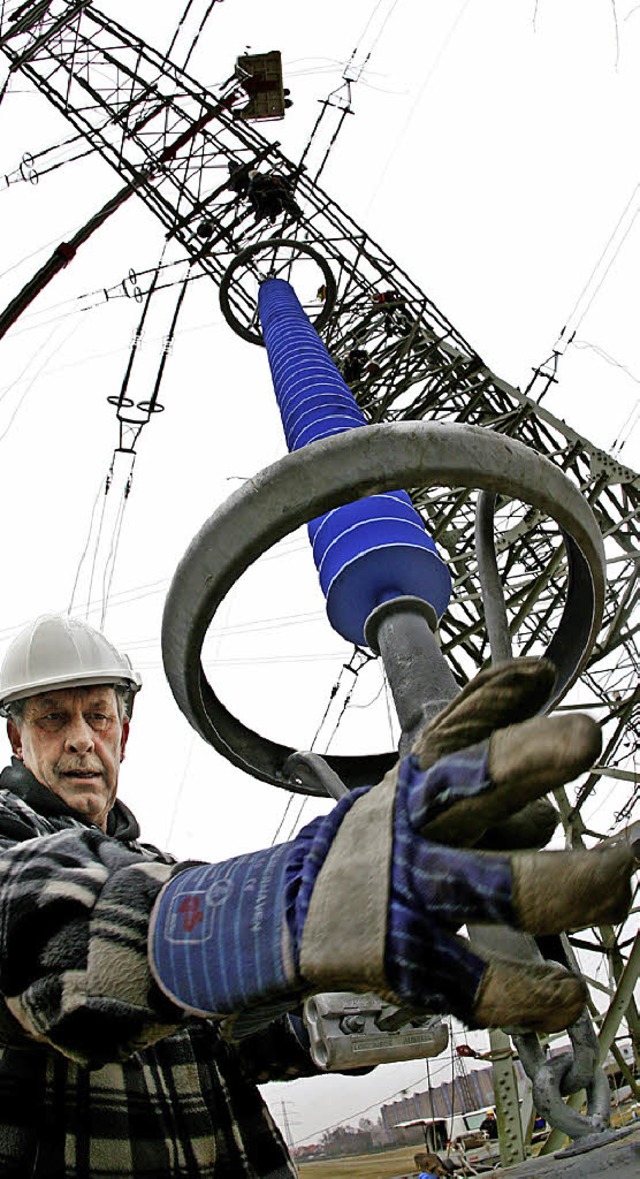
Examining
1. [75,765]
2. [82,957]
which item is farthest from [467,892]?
[75,765]

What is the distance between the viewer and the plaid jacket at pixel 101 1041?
101cm

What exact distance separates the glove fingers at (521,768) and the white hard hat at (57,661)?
6.22 ft

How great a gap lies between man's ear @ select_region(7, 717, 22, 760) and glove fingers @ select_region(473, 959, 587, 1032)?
186cm

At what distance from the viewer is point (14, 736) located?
245 cm

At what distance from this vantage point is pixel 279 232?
10336mm

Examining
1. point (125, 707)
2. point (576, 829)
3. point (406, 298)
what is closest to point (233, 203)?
point (406, 298)

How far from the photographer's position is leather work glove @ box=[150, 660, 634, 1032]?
90 centimetres

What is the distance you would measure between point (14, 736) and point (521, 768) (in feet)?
6.44

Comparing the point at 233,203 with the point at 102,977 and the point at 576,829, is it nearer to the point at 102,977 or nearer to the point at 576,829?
the point at 576,829

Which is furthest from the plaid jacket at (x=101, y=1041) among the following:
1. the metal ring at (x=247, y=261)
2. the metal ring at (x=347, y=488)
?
the metal ring at (x=247, y=261)

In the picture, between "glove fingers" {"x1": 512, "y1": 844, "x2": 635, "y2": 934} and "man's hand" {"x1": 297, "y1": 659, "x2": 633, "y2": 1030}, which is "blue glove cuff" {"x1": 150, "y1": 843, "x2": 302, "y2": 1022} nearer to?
"man's hand" {"x1": 297, "y1": 659, "x2": 633, "y2": 1030}

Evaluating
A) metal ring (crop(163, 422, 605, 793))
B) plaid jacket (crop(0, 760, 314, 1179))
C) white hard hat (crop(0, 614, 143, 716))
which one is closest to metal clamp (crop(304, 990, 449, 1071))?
plaid jacket (crop(0, 760, 314, 1179))

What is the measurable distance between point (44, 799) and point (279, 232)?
9872 millimetres

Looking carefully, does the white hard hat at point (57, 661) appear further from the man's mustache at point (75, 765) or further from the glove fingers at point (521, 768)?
the glove fingers at point (521, 768)
